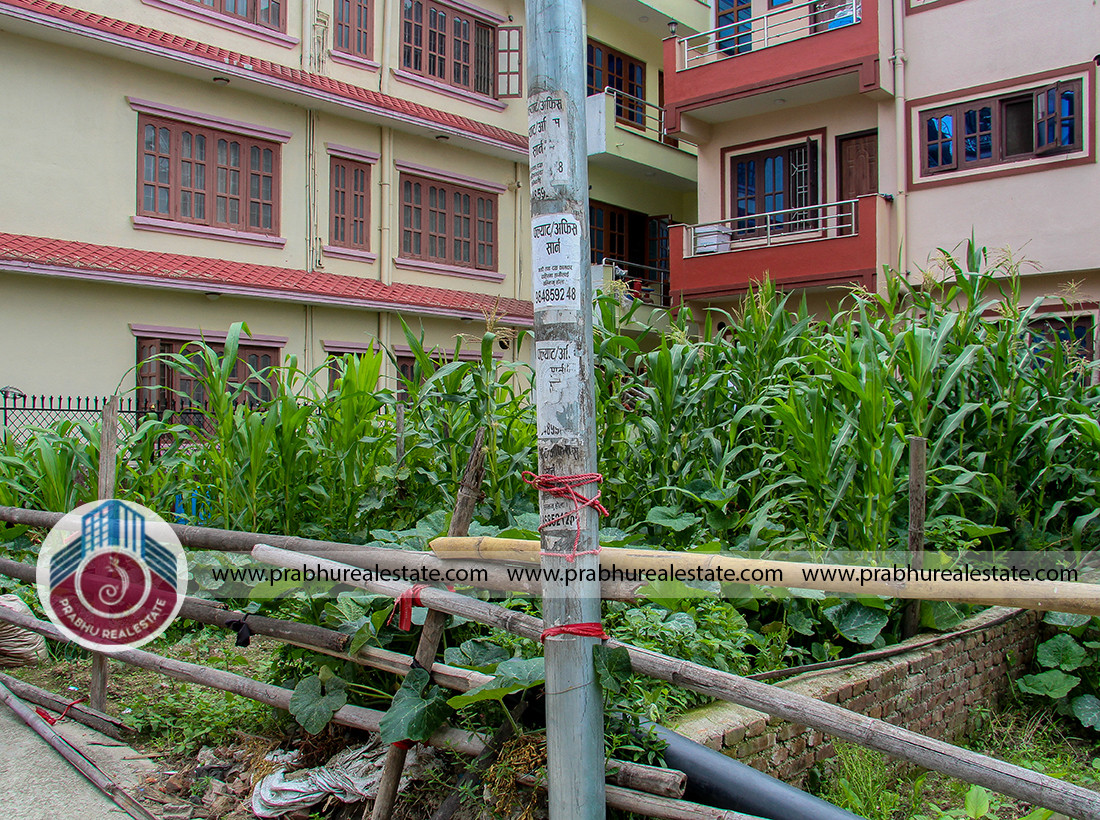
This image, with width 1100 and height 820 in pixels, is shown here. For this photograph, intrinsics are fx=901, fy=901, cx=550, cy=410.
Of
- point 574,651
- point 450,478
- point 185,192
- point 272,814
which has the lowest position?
point 272,814

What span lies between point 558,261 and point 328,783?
1.99m

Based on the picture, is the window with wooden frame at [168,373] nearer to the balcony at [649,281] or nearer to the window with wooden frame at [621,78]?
the balcony at [649,281]

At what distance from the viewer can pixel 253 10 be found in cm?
1296

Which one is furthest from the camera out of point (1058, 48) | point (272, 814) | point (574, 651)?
point (1058, 48)

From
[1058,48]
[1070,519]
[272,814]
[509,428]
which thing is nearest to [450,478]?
[509,428]

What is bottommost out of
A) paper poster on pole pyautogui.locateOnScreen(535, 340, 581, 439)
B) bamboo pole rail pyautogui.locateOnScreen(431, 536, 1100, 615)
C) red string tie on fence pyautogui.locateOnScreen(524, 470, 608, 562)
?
bamboo pole rail pyautogui.locateOnScreen(431, 536, 1100, 615)

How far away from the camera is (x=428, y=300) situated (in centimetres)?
1429

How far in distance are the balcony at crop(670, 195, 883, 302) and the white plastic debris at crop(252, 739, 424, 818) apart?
10.3 meters

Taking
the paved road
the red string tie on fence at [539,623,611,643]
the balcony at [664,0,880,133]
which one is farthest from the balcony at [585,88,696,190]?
the red string tie on fence at [539,623,611,643]

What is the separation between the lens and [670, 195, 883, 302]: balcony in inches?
515

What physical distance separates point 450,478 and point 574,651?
2.46 metres

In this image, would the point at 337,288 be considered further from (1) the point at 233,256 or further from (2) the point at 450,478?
(2) the point at 450,478

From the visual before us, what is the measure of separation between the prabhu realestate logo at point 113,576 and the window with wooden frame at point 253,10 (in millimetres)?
10377

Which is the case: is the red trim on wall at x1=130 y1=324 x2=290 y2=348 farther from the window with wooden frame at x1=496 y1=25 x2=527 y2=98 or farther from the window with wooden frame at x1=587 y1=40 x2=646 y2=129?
the window with wooden frame at x1=587 y1=40 x2=646 y2=129
